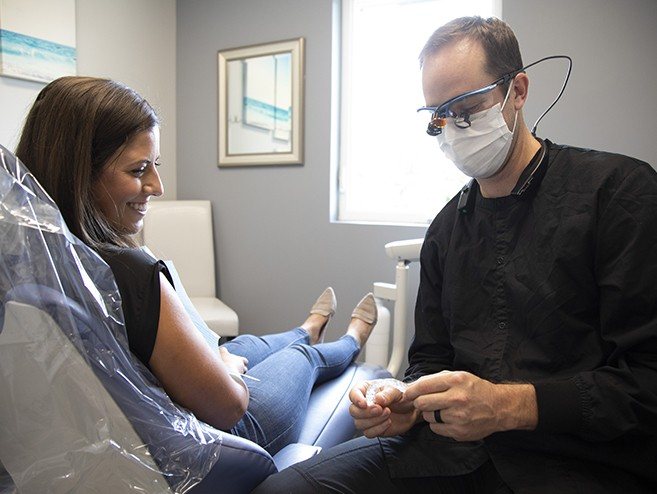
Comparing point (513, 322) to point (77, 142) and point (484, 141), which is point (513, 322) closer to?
point (484, 141)

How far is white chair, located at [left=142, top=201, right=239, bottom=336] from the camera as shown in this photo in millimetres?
2648

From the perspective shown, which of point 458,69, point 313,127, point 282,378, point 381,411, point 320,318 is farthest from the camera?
point 313,127

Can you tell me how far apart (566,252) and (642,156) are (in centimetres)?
133

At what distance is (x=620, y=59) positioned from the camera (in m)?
1.94

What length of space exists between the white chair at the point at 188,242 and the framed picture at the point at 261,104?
340mm

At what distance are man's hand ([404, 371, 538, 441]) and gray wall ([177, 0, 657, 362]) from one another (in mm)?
1494

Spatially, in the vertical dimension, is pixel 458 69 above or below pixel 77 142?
above

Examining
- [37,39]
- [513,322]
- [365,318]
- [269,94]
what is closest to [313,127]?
[269,94]

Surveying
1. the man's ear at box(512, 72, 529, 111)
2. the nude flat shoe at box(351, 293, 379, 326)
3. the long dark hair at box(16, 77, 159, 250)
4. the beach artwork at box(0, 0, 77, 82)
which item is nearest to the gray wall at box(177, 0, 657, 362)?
the nude flat shoe at box(351, 293, 379, 326)

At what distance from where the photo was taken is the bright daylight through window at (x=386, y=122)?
8.06 ft

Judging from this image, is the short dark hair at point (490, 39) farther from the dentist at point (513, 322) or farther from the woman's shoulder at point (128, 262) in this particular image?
the woman's shoulder at point (128, 262)

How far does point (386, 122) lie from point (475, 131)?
1554 mm

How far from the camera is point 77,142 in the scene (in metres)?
0.85

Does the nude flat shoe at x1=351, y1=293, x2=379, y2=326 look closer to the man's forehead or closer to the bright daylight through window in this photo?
the bright daylight through window
